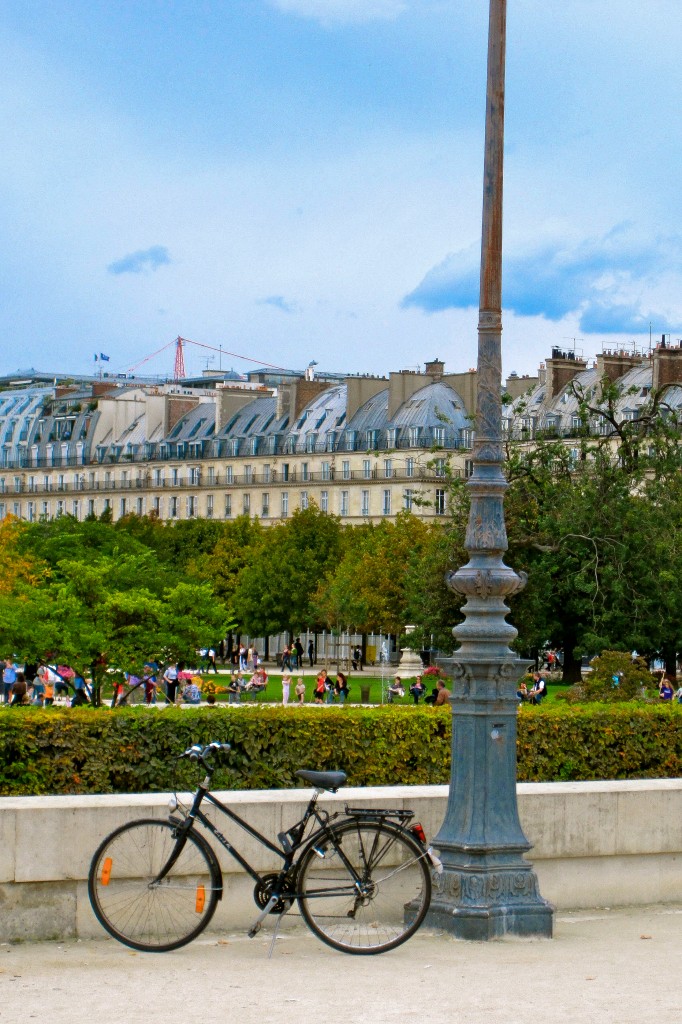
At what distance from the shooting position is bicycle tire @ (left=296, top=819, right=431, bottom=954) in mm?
10344

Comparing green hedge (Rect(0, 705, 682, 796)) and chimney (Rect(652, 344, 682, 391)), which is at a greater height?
chimney (Rect(652, 344, 682, 391))

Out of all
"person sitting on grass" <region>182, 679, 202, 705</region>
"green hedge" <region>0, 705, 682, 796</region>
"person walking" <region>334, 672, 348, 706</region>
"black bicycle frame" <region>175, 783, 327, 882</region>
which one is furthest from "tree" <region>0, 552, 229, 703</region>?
"black bicycle frame" <region>175, 783, 327, 882</region>

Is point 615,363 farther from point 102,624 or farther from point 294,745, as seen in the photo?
point 294,745

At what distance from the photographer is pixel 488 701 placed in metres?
11.4

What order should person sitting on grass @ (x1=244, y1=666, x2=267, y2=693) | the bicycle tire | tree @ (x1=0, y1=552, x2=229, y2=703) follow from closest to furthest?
the bicycle tire, tree @ (x1=0, y1=552, x2=229, y2=703), person sitting on grass @ (x1=244, y1=666, x2=267, y2=693)

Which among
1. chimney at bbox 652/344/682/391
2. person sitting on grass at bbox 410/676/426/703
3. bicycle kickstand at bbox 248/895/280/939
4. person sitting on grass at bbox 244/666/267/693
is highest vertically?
chimney at bbox 652/344/682/391

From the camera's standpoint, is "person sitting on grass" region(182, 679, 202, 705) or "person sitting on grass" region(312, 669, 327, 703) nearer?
"person sitting on grass" region(182, 679, 202, 705)

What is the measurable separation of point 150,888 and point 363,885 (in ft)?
3.83

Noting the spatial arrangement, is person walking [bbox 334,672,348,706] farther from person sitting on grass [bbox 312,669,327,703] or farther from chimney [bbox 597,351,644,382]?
chimney [bbox 597,351,644,382]

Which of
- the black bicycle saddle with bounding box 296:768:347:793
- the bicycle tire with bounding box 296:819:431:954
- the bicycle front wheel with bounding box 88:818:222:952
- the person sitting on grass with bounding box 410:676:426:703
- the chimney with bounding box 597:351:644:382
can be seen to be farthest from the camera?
the chimney with bounding box 597:351:644:382

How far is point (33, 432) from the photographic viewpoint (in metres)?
147

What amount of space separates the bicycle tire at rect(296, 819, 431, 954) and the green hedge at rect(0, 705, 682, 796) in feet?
5.59

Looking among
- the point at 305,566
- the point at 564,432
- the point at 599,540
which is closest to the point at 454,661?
the point at 599,540

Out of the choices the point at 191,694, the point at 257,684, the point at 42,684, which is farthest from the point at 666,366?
the point at 42,684
